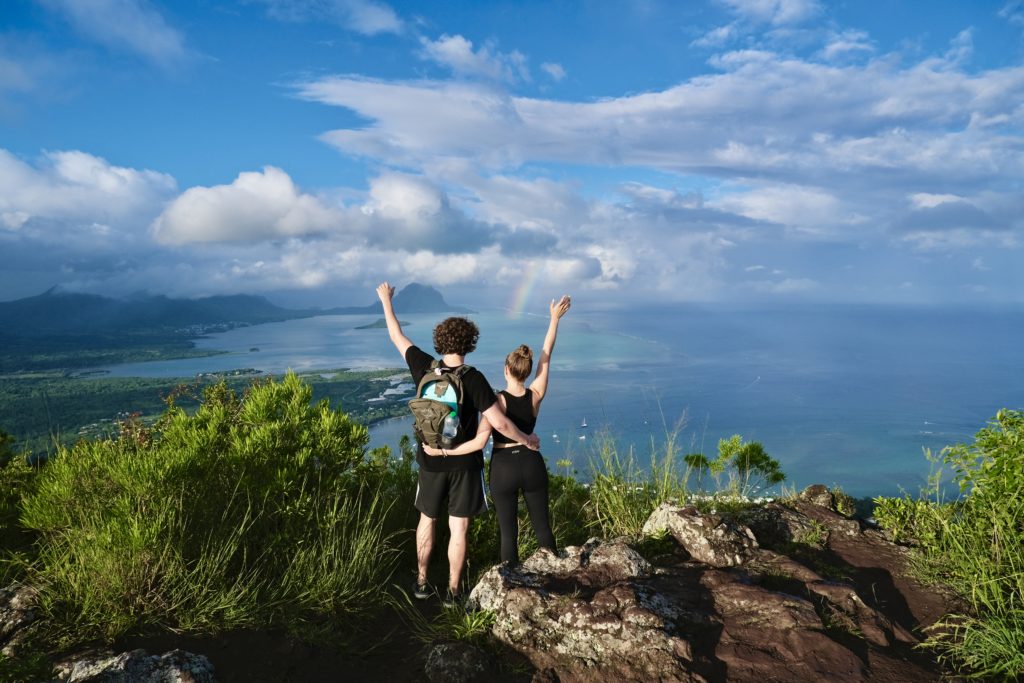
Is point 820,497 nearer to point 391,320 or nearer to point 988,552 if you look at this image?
→ point 988,552

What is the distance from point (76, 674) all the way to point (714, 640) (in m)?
3.89

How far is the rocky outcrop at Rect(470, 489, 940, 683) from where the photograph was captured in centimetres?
388

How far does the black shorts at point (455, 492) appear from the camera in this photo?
492 centimetres

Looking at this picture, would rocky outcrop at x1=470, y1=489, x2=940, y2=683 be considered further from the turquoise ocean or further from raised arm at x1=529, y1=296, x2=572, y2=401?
the turquoise ocean

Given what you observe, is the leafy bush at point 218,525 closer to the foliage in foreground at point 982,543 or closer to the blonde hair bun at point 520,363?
the blonde hair bun at point 520,363

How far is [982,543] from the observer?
5398 millimetres

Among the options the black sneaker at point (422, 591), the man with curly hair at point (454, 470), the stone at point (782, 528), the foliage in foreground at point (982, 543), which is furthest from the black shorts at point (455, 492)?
the foliage in foreground at point (982, 543)

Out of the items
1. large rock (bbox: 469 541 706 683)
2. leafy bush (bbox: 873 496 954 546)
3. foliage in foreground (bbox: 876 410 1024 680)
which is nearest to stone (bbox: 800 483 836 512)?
leafy bush (bbox: 873 496 954 546)

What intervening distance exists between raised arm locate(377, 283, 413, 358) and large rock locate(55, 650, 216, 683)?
2573 millimetres

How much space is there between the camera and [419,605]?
16.6 feet

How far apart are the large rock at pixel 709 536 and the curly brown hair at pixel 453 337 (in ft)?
8.91

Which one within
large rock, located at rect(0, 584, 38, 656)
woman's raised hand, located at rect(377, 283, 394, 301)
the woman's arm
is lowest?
large rock, located at rect(0, 584, 38, 656)

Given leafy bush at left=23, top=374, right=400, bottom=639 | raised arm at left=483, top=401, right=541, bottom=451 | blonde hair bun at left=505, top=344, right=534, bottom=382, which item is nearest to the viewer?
leafy bush at left=23, top=374, right=400, bottom=639

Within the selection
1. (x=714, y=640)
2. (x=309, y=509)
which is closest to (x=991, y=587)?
(x=714, y=640)
